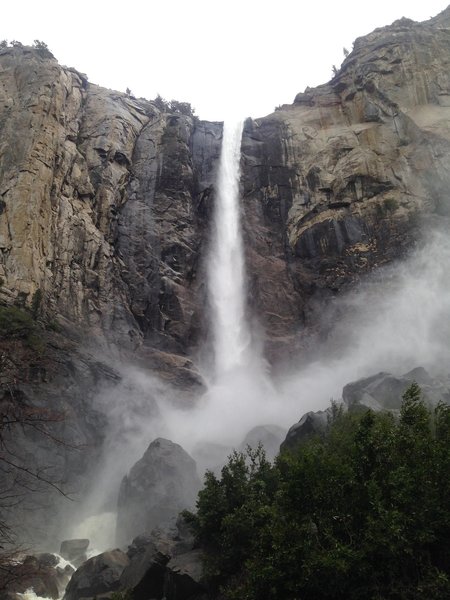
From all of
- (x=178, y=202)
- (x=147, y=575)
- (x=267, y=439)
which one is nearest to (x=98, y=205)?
(x=178, y=202)

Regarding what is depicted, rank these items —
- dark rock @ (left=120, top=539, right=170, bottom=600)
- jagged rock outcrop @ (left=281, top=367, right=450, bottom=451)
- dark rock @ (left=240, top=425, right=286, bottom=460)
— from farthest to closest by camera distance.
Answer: dark rock @ (left=240, top=425, right=286, bottom=460), jagged rock outcrop @ (left=281, top=367, right=450, bottom=451), dark rock @ (left=120, top=539, right=170, bottom=600)

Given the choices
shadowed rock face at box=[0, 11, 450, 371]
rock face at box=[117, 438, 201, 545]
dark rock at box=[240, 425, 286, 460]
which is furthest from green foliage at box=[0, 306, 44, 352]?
dark rock at box=[240, 425, 286, 460]

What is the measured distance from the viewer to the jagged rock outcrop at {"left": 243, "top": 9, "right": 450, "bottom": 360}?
34969 millimetres

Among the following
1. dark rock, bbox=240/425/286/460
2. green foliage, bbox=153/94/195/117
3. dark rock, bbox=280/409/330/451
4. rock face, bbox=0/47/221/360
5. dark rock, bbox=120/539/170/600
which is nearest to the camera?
dark rock, bbox=120/539/170/600

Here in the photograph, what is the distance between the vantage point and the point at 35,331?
920 inches

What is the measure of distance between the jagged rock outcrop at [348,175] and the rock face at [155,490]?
43.3 ft

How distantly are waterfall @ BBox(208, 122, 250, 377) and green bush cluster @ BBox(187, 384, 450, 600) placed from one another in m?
20.9

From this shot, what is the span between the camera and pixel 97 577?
608 inches

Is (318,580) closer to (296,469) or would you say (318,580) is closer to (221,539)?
(296,469)

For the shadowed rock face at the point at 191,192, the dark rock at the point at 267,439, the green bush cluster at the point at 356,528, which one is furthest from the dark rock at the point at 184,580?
the shadowed rock face at the point at 191,192

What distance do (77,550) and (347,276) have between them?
23.4 metres

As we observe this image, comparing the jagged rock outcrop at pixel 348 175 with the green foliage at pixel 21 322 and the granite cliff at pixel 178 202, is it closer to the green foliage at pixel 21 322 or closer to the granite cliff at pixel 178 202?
the granite cliff at pixel 178 202

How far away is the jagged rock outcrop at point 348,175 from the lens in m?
35.0

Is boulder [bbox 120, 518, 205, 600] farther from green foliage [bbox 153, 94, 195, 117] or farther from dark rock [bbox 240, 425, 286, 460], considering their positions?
green foliage [bbox 153, 94, 195, 117]
